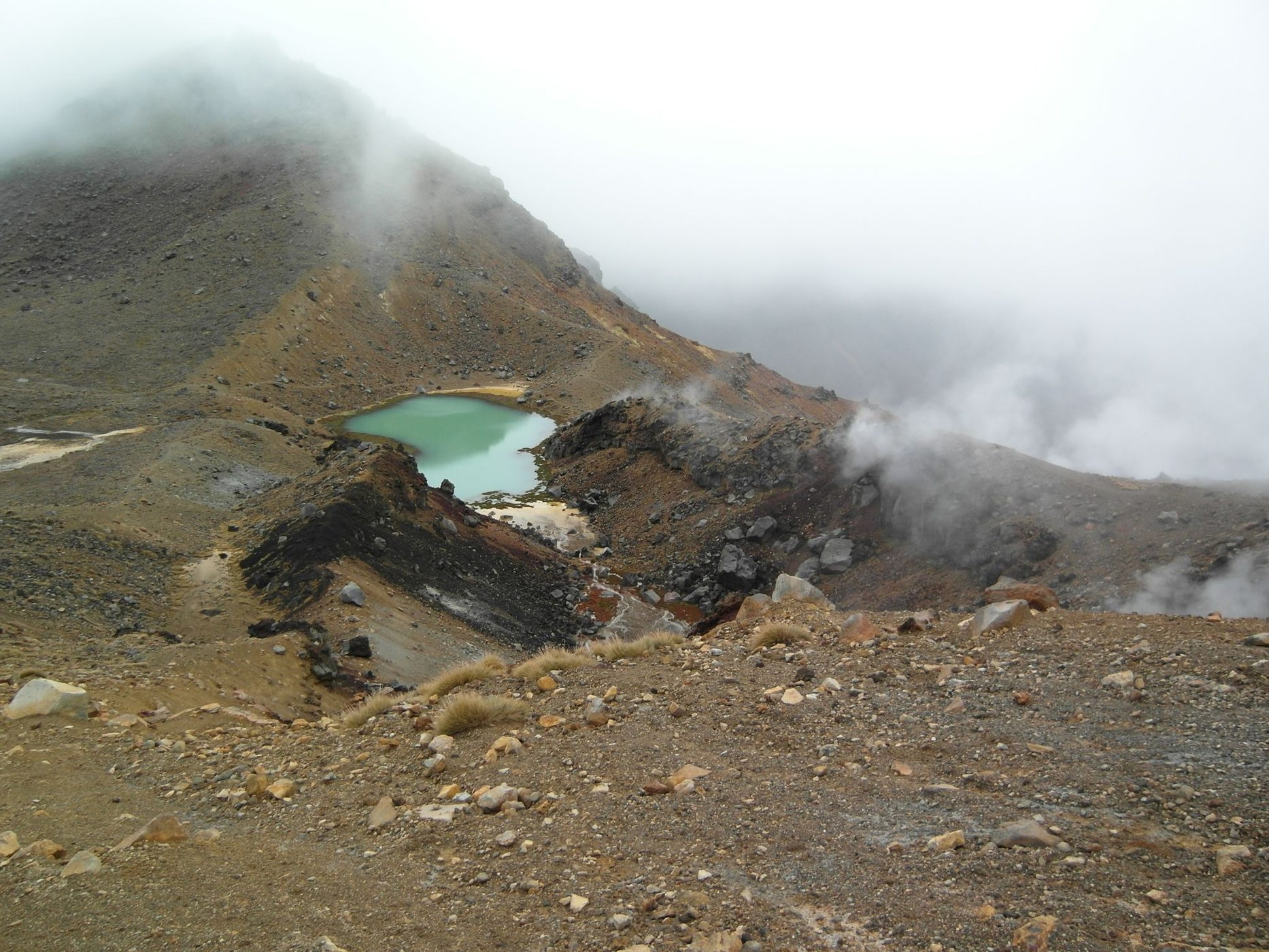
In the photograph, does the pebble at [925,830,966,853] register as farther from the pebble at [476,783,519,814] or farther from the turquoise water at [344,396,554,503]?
the turquoise water at [344,396,554,503]

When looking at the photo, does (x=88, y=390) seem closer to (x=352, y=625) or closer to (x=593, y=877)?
(x=352, y=625)

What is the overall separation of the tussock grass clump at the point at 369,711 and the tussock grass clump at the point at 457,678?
26 centimetres

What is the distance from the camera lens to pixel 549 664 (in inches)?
371

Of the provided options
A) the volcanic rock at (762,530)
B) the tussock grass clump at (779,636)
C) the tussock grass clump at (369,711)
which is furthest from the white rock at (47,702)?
the volcanic rock at (762,530)

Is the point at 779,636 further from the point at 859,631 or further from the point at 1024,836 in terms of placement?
the point at 1024,836

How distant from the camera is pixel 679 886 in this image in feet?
17.0

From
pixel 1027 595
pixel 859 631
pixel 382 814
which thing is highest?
pixel 1027 595

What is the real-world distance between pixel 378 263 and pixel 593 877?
68723 millimetres

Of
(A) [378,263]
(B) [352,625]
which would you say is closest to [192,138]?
(A) [378,263]

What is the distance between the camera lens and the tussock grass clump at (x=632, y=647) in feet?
32.3

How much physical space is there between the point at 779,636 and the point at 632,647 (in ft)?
5.88

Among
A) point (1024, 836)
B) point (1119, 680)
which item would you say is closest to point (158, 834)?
point (1024, 836)

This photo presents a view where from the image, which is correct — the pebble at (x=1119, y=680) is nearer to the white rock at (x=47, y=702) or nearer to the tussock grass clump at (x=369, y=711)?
the tussock grass clump at (x=369, y=711)

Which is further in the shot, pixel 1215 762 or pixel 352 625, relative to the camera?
pixel 352 625
